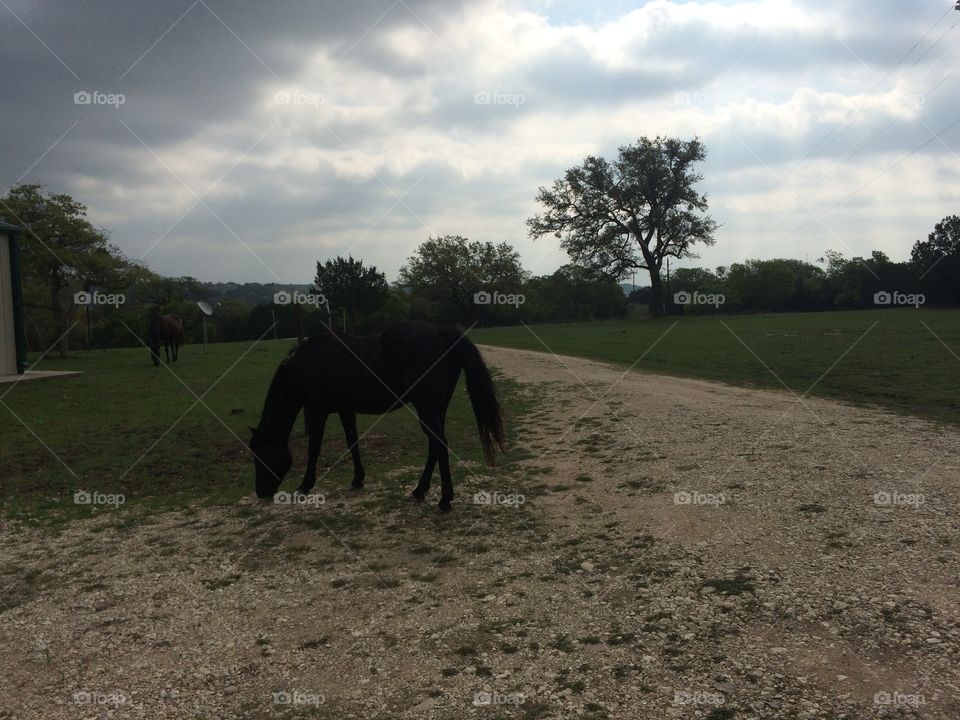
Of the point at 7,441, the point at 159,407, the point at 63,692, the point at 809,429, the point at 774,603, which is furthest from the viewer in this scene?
the point at 159,407

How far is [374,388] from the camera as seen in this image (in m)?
7.45

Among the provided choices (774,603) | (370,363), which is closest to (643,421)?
(370,363)

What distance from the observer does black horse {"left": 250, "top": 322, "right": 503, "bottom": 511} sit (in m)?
7.21

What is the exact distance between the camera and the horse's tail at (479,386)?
7.23 metres

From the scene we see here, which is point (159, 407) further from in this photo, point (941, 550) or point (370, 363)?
point (941, 550)

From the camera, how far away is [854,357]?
20016 mm

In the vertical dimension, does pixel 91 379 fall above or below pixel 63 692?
above

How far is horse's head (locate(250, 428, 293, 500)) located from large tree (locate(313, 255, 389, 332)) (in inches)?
1176

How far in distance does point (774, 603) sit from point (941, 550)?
178 cm

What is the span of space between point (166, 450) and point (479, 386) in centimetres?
578

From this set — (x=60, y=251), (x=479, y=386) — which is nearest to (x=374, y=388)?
(x=479, y=386)

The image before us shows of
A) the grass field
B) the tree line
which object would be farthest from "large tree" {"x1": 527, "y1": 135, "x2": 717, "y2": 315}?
the grass field

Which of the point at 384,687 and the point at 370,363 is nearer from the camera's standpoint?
the point at 384,687

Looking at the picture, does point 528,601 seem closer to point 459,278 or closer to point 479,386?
point 479,386
